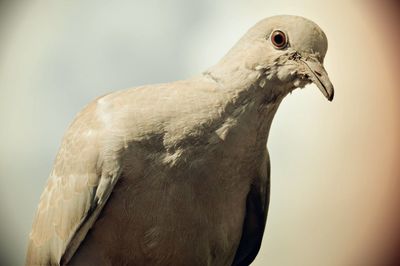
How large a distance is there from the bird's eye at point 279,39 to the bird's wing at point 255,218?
84 centimetres

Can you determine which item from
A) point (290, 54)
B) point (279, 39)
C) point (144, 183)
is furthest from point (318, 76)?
point (144, 183)

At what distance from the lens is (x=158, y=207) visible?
12.0 ft

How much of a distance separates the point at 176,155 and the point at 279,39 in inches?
36.7

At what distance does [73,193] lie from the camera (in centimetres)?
380

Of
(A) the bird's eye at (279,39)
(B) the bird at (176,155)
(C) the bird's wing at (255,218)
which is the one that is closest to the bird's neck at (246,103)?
(B) the bird at (176,155)

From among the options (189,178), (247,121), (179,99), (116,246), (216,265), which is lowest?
(216,265)

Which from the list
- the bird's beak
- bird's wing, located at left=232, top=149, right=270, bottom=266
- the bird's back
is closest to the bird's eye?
the bird's beak

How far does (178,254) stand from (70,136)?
107 cm

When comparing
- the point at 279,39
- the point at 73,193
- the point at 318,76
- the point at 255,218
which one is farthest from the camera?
the point at 255,218

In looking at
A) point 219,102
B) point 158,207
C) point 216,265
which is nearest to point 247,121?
point 219,102

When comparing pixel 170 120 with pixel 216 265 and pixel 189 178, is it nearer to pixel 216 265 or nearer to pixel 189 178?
pixel 189 178

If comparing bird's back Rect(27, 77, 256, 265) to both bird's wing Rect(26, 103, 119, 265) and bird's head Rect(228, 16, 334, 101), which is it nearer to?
bird's wing Rect(26, 103, 119, 265)

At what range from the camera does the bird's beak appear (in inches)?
133

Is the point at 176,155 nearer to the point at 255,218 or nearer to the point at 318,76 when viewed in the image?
the point at 318,76
